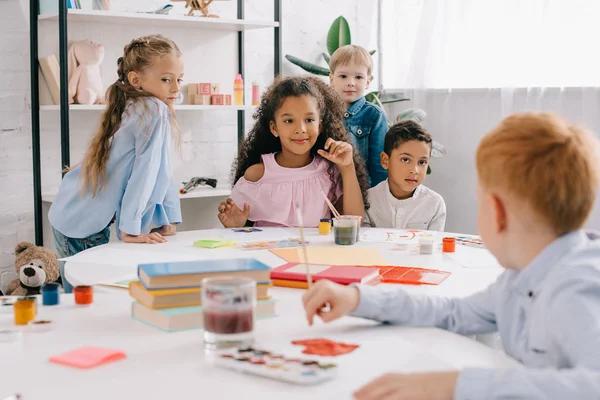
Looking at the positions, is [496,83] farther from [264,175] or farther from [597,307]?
[597,307]

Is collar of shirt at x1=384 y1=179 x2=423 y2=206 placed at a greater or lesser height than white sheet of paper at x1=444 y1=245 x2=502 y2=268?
greater

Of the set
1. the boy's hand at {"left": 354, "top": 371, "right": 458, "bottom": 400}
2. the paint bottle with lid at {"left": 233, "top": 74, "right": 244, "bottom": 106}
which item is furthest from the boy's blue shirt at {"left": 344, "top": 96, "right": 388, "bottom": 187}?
the boy's hand at {"left": 354, "top": 371, "right": 458, "bottom": 400}

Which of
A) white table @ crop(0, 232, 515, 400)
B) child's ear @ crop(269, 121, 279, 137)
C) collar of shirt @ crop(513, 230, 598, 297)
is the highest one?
child's ear @ crop(269, 121, 279, 137)

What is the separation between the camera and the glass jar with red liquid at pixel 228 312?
110 cm

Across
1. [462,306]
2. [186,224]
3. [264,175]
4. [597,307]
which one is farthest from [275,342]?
[186,224]

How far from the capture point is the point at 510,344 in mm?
1163

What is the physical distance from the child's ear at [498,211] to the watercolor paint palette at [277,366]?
325 mm

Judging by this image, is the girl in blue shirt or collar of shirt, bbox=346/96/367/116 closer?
the girl in blue shirt

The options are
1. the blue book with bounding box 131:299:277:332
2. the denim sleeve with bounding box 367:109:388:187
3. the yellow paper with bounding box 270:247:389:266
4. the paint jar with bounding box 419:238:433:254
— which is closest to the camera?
the blue book with bounding box 131:299:277:332

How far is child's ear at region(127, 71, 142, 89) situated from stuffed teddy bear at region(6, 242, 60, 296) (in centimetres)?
103

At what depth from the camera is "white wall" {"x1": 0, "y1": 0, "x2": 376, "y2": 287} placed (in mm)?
3451

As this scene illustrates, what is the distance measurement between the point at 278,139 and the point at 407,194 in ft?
1.69

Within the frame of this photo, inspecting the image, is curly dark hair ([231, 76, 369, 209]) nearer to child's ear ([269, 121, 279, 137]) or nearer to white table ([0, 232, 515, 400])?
child's ear ([269, 121, 279, 137])

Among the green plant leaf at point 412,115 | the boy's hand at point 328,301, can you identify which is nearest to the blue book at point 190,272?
the boy's hand at point 328,301
